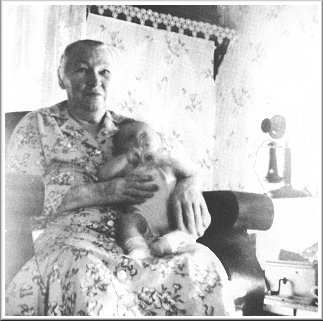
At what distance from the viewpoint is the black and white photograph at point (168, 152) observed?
3.42 feet

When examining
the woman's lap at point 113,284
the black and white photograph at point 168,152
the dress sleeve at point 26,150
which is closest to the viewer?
the woman's lap at point 113,284

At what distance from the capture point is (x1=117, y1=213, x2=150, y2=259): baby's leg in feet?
3.48

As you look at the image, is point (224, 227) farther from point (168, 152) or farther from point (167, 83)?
point (167, 83)

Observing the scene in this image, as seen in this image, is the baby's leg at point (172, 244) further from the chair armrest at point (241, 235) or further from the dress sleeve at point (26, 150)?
the dress sleeve at point (26, 150)

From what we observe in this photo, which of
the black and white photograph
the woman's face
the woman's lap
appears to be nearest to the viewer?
the woman's lap

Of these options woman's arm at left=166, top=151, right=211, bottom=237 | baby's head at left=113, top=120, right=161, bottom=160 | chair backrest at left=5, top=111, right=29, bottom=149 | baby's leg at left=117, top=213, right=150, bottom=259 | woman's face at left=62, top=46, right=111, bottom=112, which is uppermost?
woman's face at left=62, top=46, right=111, bottom=112

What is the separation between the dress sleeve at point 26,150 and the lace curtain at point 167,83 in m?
0.25

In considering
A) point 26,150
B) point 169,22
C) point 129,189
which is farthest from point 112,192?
point 169,22

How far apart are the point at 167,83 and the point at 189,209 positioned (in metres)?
0.43

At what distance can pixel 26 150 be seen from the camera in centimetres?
120

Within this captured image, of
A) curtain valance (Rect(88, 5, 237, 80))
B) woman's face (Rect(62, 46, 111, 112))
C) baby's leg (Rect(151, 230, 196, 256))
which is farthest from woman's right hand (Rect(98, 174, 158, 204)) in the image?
curtain valance (Rect(88, 5, 237, 80))

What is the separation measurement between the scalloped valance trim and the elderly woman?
0.14 m

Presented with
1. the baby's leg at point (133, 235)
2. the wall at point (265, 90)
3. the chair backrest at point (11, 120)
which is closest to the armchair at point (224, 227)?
the chair backrest at point (11, 120)

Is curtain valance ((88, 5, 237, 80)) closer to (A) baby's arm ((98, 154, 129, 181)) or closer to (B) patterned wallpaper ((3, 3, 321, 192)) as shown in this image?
(B) patterned wallpaper ((3, 3, 321, 192))
